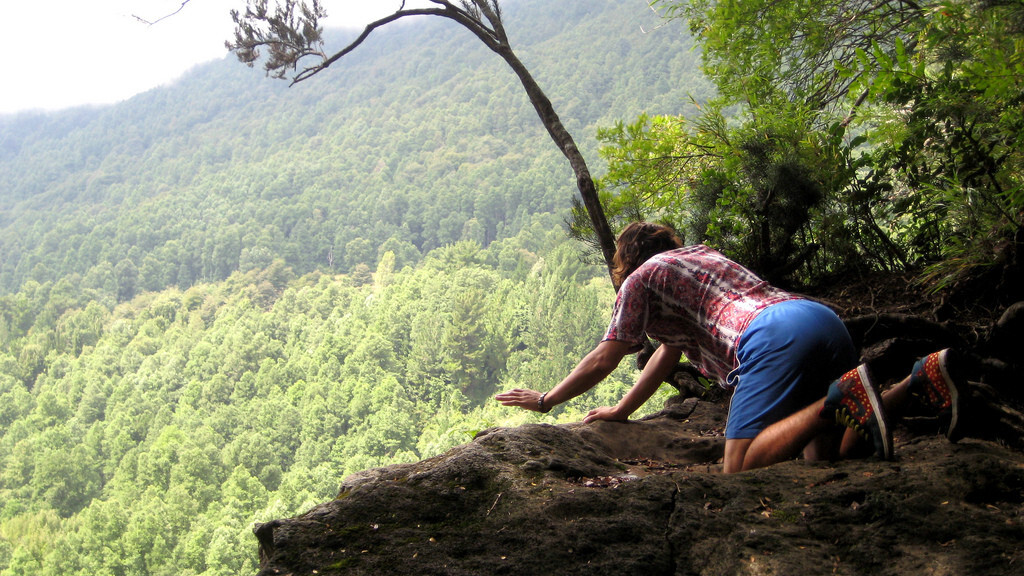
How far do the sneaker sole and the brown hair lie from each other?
95cm

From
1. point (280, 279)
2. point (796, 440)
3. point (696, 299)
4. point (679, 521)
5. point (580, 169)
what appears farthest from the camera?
point (280, 279)

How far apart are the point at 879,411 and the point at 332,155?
149258 mm

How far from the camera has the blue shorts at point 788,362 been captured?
198 cm

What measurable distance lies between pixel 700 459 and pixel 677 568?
120 centimetres

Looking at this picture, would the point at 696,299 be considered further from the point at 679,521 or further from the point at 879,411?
the point at 679,521

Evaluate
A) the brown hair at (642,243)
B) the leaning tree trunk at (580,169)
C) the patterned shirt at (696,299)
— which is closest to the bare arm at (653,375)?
the patterned shirt at (696,299)

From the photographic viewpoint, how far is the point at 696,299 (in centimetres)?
228

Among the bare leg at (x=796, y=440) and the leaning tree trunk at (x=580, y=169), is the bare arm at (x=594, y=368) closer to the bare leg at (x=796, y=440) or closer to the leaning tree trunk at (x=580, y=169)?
the bare leg at (x=796, y=440)

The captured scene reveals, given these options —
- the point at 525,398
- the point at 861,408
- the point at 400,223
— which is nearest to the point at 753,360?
the point at 861,408

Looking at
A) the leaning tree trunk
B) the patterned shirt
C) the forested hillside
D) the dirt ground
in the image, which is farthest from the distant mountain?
the dirt ground

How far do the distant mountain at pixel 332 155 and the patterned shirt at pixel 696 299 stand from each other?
98.1 meters

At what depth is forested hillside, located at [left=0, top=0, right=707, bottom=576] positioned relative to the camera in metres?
64.1

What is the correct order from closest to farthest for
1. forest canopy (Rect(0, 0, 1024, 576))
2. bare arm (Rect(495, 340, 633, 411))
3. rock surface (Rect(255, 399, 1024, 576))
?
rock surface (Rect(255, 399, 1024, 576)), bare arm (Rect(495, 340, 633, 411)), forest canopy (Rect(0, 0, 1024, 576))

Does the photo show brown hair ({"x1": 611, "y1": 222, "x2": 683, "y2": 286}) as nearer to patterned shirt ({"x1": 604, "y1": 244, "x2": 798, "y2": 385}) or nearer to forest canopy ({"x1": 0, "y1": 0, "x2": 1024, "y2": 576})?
patterned shirt ({"x1": 604, "y1": 244, "x2": 798, "y2": 385})
